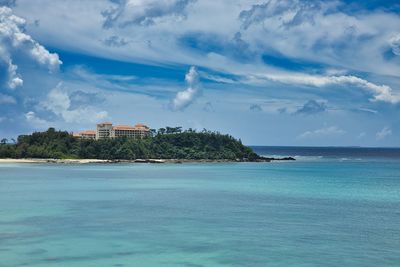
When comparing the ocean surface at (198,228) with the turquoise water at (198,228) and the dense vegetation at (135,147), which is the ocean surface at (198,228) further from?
the dense vegetation at (135,147)

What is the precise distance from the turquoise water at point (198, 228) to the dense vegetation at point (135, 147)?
6801 cm

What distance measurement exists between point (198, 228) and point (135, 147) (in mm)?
92294

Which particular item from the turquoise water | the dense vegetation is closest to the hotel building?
the dense vegetation

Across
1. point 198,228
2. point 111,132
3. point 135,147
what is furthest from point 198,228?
point 111,132

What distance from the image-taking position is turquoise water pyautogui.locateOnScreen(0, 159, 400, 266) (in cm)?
1934

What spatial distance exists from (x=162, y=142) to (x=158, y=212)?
95614 millimetres

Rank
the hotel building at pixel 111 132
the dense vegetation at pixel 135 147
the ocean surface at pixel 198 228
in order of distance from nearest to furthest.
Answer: the ocean surface at pixel 198 228
the dense vegetation at pixel 135 147
the hotel building at pixel 111 132

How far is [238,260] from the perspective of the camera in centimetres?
1903

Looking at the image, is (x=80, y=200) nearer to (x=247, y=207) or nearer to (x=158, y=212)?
(x=158, y=212)

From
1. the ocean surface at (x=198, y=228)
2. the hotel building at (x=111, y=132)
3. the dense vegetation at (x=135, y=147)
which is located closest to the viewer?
the ocean surface at (x=198, y=228)

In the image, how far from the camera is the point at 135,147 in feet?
382

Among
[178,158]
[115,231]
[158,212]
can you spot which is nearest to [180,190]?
[158,212]

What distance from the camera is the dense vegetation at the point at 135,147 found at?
110 meters

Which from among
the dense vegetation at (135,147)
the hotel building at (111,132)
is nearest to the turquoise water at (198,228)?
the dense vegetation at (135,147)
